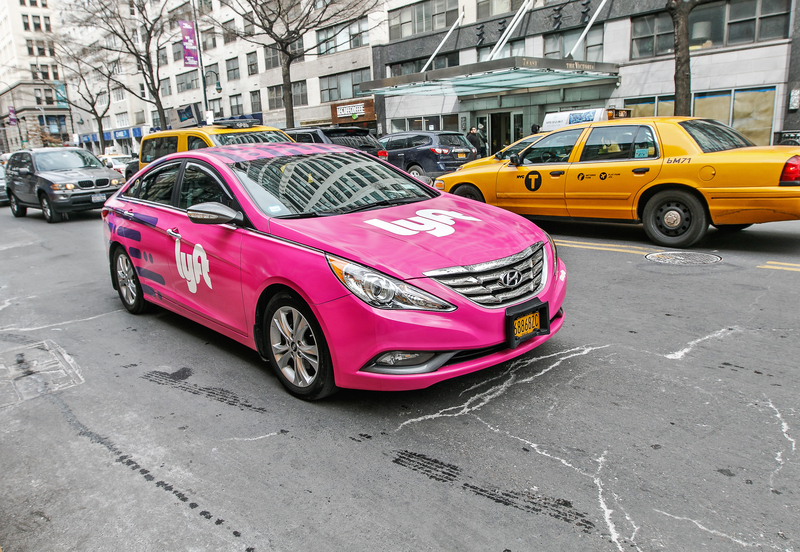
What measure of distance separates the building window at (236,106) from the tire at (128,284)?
43.9m

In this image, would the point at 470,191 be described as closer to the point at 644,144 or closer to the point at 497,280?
the point at 644,144

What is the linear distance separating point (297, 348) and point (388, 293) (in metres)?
0.84

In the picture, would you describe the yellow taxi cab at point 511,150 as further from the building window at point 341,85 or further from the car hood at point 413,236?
the building window at point 341,85

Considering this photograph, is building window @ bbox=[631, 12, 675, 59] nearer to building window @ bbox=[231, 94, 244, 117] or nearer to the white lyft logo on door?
the white lyft logo on door

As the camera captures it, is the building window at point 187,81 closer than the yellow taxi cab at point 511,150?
No

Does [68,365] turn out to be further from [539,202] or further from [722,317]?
[539,202]

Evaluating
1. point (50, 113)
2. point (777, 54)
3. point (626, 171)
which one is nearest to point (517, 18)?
point (777, 54)

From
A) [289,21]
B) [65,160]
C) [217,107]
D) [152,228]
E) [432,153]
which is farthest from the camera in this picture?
[217,107]

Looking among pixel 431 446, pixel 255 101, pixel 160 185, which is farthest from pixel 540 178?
pixel 255 101

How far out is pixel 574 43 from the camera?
26.1 meters

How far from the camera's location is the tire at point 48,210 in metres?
14.3

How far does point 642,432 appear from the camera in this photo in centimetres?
322

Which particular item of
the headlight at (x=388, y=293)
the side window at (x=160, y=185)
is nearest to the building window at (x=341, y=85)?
the side window at (x=160, y=185)

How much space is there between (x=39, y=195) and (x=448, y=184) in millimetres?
10676
